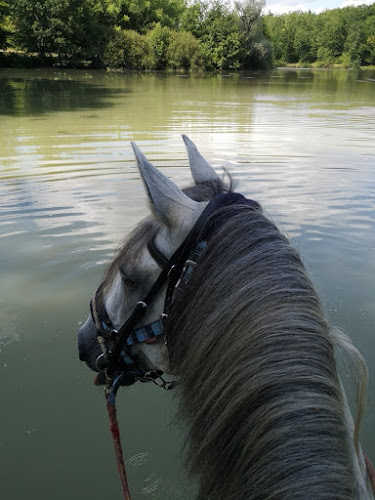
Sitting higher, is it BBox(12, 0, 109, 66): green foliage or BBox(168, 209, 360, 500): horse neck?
BBox(12, 0, 109, 66): green foliage

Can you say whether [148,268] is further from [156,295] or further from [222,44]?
[222,44]

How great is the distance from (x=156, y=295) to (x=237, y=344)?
0.45m

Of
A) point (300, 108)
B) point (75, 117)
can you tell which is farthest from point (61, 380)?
point (300, 108)

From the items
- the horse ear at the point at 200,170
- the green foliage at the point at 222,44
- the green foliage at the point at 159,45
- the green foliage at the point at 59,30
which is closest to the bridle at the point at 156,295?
the horse ear at the point at 200,170

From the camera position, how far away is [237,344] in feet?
4.35

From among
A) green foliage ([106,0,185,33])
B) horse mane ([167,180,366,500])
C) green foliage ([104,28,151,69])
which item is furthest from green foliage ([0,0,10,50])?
horse mane ([167,180,366,500])

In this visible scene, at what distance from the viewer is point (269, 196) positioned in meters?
7.63

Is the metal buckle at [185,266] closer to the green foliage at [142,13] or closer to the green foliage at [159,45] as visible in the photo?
the green foliage at [159,45]

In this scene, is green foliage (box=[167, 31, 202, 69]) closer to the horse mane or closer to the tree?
the tree

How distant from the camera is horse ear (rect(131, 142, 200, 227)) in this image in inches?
56.9

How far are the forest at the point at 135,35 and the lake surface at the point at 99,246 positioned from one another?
39503 millimetres

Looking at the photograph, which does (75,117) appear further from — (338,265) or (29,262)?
(338,265)

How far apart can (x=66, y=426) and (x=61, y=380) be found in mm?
468

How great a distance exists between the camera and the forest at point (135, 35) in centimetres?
4681
